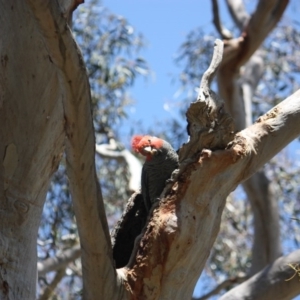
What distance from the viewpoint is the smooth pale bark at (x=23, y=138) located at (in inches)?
87.9

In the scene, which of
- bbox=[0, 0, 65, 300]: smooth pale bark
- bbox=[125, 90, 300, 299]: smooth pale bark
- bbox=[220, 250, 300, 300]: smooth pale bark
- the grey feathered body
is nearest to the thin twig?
bbox=[125, 90, 300, 299]: smooth pale bark

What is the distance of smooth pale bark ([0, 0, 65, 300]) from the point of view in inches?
87.9

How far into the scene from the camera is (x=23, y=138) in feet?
7.70

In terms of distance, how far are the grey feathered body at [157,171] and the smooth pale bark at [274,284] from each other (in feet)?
2.48

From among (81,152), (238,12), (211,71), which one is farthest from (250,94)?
(81,152)

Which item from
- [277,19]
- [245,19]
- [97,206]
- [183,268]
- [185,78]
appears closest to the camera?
[97,206]

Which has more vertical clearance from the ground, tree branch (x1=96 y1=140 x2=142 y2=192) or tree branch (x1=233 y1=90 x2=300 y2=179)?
tree branch (x1=96 y1=140 x2=142 y2=192)

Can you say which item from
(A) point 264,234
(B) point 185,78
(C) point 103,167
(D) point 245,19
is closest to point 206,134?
(A) point 264,234

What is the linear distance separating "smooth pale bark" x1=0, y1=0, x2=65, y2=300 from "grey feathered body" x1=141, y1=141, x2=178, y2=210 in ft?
1.61

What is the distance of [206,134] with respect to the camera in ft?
8.21

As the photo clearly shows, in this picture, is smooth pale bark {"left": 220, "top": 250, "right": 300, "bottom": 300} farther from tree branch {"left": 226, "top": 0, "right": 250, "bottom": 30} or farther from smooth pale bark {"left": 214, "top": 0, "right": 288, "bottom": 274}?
tree branch {"left": 226, "top": 0, "right": 250, "bottom": 30}

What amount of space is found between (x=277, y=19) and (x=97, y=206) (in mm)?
4114

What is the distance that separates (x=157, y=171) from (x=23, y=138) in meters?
0.77

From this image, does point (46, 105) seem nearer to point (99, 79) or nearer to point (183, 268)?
point (183, 268)
